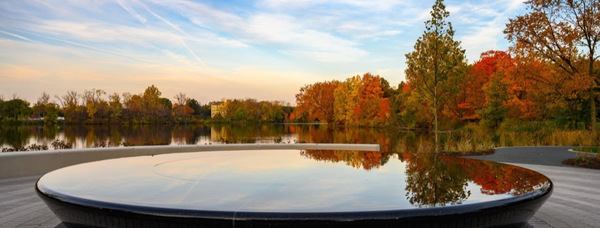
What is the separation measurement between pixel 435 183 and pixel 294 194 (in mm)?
1487

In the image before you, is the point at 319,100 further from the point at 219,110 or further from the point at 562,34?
the point at 562,34

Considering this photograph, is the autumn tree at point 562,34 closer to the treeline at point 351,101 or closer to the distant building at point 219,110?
the treeline at point 351,101

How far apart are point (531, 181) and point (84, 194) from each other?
4.14m

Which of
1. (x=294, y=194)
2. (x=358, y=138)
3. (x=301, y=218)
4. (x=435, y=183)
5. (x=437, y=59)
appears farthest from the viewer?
(x=358, y=138)

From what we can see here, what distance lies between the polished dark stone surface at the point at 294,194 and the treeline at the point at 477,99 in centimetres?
1503

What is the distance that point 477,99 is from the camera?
134 ft

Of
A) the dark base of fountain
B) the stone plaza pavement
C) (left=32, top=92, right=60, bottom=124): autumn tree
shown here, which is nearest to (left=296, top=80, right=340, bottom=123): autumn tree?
(left=32, top=92, right=60, bottom=124): autumn tree

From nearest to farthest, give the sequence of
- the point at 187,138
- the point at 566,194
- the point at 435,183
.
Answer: the point at 435,183 → the point at 566,194 → the point at 187,138

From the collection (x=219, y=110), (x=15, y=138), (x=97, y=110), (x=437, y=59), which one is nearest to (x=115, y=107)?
(x=97, y=110)

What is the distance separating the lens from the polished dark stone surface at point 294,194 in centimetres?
256

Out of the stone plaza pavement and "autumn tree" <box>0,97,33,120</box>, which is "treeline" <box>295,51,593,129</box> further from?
"autumn tree" <box>0,97,33,120</box>

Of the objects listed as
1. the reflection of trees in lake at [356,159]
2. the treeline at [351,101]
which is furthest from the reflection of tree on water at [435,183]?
the treeline at [351,101]

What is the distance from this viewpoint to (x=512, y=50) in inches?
828

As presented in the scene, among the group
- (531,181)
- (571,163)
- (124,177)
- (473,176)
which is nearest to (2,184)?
(124,177)
